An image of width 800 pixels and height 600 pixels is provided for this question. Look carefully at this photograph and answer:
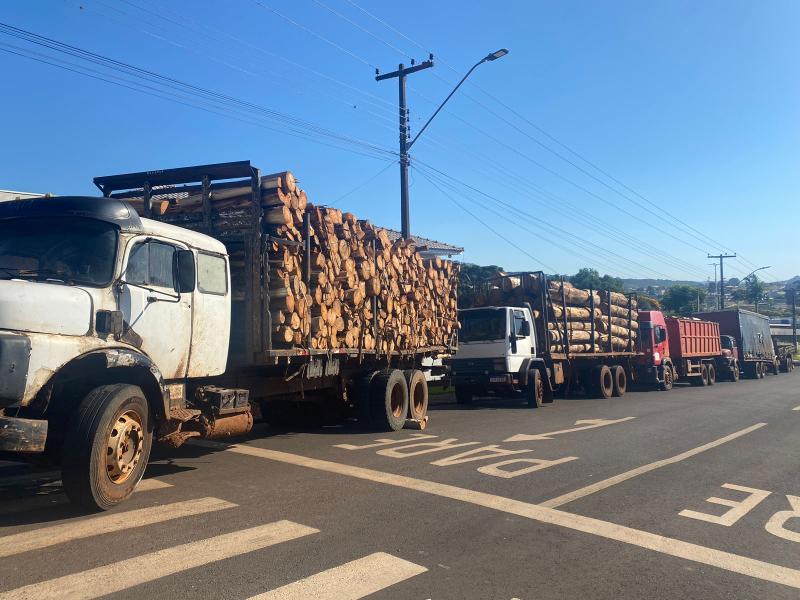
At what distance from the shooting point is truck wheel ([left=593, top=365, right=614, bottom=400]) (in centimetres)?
1928

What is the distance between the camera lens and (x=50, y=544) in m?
4.57

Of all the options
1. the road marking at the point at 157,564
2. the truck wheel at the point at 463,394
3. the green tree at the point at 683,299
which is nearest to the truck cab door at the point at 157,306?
the road marking at the point at 157,564

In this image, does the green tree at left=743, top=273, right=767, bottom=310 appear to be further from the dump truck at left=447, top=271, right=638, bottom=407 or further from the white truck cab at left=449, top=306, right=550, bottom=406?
the white truck cab at left=449, top=306, right=550, bottom=406

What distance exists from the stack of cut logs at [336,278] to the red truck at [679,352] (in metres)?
12.2

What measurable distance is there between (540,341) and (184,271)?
12.4m

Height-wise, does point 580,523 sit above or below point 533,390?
below

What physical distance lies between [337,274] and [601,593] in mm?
6482

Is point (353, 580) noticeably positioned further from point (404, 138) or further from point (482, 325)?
point (404, 138)

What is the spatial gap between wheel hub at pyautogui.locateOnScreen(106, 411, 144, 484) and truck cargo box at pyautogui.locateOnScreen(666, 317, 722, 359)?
22.9m

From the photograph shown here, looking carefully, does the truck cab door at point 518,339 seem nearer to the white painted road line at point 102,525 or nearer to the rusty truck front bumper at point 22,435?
the white painted road line at point 102,525

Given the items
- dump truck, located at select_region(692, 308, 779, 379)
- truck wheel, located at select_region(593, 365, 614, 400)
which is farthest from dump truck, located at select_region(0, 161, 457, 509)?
dump truck, located at select_region(692, 308, 779, 379)

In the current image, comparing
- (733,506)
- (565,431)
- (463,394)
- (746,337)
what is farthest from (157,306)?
(746,337)

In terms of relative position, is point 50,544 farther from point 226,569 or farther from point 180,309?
point 180,309

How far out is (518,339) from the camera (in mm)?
15820
